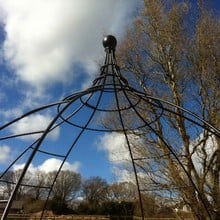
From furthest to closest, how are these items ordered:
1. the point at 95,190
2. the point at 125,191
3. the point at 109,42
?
the point at 95,190 → the point at 125,191 → the point at 109,42

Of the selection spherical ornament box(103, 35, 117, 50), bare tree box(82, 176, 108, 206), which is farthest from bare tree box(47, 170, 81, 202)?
spherical ornament box(103, 35, 117, 50)

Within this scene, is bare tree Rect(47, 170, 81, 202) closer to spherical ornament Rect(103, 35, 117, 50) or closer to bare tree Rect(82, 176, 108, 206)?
bare tree Rect(82, 176, 108, 206)

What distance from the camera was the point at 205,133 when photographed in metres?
7.68

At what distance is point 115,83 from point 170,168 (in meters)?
5.12

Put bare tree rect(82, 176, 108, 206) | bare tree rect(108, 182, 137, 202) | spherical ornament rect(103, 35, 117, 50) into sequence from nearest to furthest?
spherical ornament rect(103, 35, 117, 50) < bare tree rect(108, 182, 137, 202) < bare tree rect(82, 176, 108, 206)

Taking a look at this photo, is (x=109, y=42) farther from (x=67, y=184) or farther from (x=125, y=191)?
(x=67, y=184)

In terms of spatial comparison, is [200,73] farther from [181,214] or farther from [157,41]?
[181,214]

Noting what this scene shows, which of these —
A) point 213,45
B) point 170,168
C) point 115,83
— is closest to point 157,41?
point 213,45

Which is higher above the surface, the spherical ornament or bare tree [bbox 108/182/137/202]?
bare tree [bbox 108/182/137/202]

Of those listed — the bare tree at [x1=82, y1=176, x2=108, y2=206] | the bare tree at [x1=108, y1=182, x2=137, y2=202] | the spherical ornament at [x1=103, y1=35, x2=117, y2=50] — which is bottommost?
the spherical ornament at [x1=103, y1=35, x2=117, y2=50]

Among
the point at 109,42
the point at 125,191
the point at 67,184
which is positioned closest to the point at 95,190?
the point at 67,184

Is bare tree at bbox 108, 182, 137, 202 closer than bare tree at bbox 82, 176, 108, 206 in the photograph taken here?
Yes

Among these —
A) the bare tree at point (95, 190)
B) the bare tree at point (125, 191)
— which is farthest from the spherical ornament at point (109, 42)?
the bare tree at point (95, 190)

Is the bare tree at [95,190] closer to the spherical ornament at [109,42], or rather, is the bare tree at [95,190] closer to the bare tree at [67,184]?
the bare tree at [67,184]
